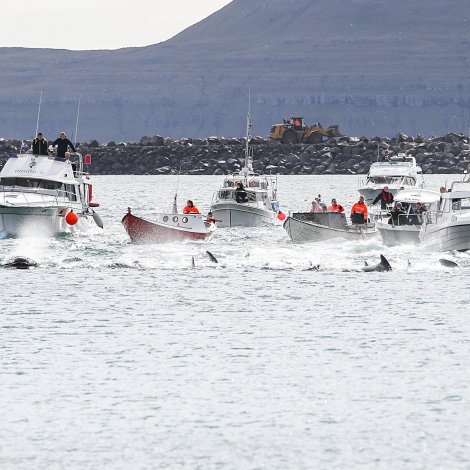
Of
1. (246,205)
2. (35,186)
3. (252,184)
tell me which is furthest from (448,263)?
(252,184)

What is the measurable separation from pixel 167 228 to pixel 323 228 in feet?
18.7

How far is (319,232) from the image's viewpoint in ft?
175

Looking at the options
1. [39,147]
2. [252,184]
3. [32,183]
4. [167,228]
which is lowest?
[167,228]

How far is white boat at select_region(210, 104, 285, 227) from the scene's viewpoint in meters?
66.9

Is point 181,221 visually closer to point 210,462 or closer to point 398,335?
point 398,335

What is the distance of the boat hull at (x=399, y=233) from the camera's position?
4953 centimetres

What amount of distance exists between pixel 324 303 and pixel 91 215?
24.3m

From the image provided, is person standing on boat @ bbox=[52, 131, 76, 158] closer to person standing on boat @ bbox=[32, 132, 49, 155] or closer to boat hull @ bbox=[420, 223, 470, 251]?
person standing on boat @ bbox=[32, 132, 49, 155]

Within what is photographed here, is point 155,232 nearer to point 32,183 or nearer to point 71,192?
point 71,192

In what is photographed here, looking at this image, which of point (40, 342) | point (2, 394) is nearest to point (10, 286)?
point (40, 342)

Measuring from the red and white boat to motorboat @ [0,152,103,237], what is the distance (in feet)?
10.4

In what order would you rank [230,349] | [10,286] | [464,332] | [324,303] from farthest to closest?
[10,286]
[324,303]
[464,332]
[230,349]

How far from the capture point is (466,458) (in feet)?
63.6

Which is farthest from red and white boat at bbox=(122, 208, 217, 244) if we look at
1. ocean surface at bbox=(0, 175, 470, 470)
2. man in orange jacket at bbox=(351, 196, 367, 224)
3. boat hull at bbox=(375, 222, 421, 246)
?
boat hull at bbox=(375, 222, 421, 246)
